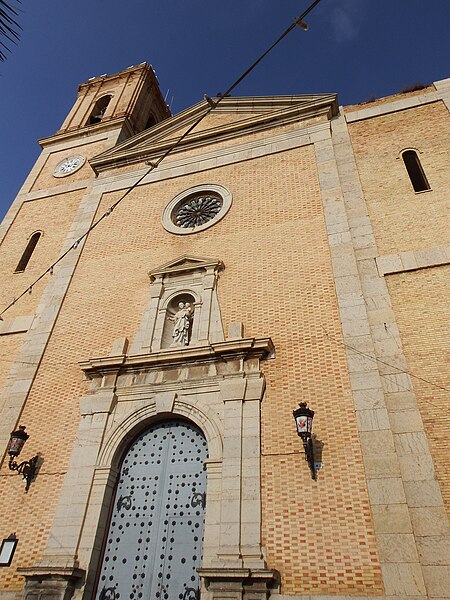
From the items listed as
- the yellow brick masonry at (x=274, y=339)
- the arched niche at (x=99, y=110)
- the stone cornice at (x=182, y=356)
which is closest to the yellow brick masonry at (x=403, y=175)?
the yellow brick masonry at (x=274, y=339)

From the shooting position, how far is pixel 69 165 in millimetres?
17344

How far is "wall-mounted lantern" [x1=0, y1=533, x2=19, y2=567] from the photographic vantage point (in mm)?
7959

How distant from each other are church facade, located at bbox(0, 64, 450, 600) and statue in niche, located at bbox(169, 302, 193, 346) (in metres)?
0.06

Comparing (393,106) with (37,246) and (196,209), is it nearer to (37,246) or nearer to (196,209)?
(196,209)

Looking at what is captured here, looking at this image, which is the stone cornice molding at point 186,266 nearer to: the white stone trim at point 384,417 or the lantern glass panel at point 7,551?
the white stone trim at point 384,417

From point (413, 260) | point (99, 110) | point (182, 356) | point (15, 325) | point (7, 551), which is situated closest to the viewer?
point (7, 551)

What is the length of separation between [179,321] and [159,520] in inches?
160

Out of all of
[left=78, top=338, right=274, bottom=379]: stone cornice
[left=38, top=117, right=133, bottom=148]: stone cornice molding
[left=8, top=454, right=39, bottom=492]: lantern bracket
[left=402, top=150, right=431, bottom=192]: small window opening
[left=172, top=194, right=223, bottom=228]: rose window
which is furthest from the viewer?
[left=38, top=117, right=133, bottom=148]: stone cornice molding

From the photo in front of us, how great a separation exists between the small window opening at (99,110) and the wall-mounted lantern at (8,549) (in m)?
17.2

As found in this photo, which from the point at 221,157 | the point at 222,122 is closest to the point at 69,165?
the point at 222,122

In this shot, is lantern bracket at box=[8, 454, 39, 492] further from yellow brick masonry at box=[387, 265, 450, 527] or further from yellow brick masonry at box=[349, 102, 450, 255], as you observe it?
yellow brick masonry at box=[349, 102, 450, 255]

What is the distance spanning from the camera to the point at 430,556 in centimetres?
604

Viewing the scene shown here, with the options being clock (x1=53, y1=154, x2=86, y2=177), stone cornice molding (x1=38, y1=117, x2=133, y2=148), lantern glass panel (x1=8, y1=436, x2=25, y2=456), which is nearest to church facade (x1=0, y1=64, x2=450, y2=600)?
lantern glass panel (x1=8, y1=436, x2=25, y2=456)

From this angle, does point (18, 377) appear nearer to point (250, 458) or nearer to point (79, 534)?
point (79, 534)
